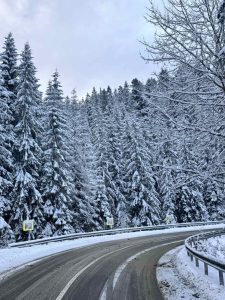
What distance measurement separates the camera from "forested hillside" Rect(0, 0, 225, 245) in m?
9.72

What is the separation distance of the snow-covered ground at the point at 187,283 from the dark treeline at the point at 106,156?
279cm

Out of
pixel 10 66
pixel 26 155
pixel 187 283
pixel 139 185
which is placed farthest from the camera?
pixel 139 185

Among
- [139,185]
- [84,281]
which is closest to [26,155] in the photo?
[139,185]

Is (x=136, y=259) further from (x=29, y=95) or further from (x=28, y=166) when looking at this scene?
(x=29, y=95)

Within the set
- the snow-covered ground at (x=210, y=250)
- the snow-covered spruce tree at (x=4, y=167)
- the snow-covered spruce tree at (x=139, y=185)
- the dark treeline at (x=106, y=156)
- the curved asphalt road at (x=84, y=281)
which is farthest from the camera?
the snow-covered spruce tree at (x=139, y=185)

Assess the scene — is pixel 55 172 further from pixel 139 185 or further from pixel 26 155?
pixel 139 185

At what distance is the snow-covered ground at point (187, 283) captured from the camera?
8.71m

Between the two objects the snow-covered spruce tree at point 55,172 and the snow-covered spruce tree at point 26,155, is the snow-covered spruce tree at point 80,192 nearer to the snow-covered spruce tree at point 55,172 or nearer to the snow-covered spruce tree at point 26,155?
the snow-covered spruce tree at point 55,172

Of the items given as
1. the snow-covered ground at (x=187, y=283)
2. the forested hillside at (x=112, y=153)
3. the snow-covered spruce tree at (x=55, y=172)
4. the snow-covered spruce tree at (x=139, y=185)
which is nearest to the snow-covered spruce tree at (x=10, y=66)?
the forested hillside at (x=112, y=153)

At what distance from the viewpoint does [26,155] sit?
28.9 m

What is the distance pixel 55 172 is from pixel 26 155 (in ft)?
13.9

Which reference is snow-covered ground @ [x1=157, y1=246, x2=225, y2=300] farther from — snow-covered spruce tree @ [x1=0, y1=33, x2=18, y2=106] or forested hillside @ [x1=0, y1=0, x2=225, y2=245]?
snow-covered spruce tree @ [x1=0, y1=33, x2=18, y2=106]

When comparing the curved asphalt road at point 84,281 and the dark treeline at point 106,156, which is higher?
the dark treeline at point 106,156

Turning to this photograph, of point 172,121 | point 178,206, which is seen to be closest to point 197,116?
point 172,121
